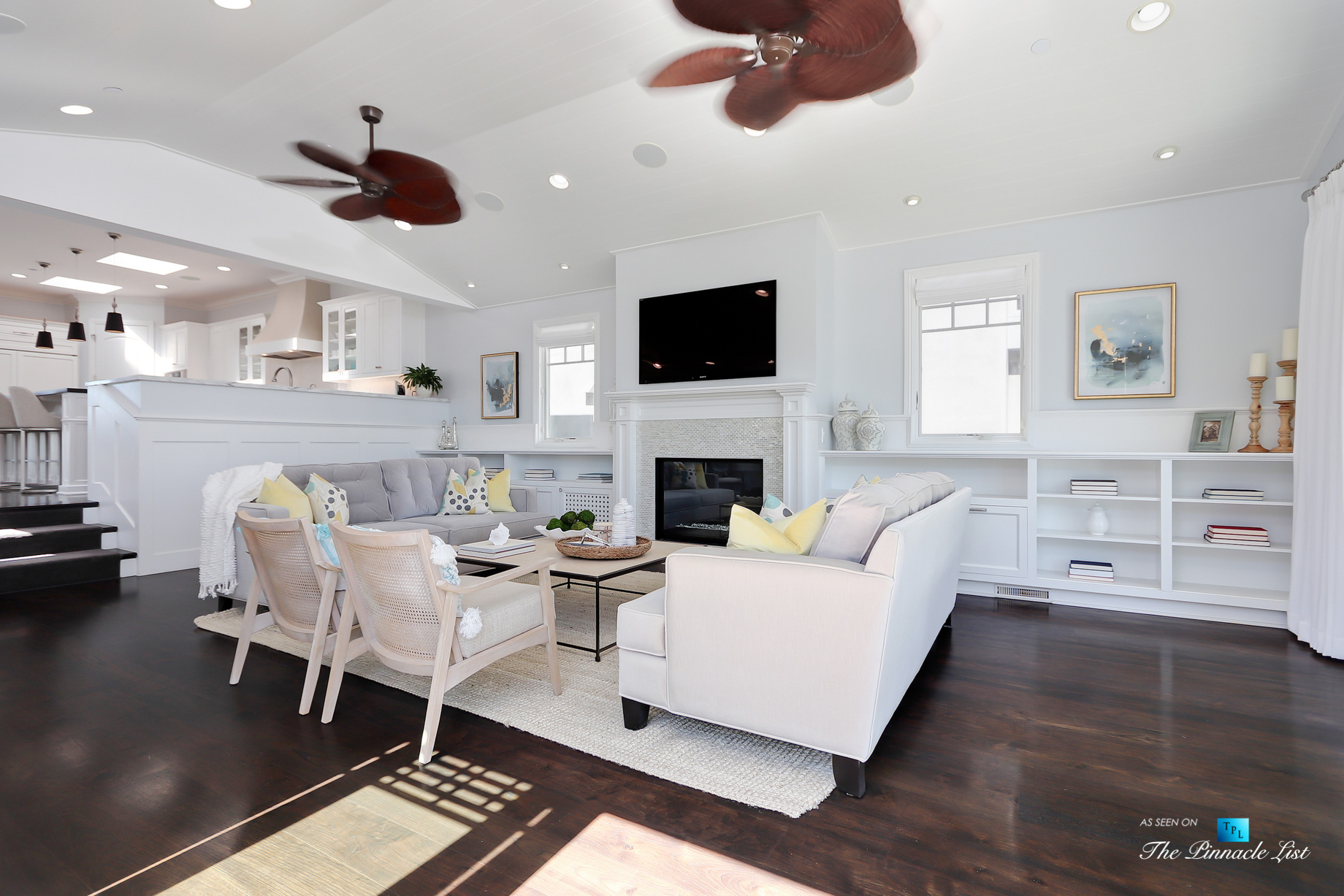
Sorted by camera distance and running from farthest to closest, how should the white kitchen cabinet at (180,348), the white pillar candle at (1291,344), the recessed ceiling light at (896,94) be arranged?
the white kitchen cabinet at (180,348) < the white pillar candle at (1291,344) < the recessed ceiling light at (896,94)

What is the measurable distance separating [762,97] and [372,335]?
643 cm

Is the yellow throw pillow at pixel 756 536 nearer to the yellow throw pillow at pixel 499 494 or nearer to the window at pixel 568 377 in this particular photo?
the yellow throw pillow at pixel 499 494

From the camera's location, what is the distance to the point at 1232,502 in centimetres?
383

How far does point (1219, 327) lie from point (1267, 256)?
0.50 m

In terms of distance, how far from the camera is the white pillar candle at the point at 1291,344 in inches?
147

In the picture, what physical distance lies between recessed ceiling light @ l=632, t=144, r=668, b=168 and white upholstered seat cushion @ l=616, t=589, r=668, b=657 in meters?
3.43

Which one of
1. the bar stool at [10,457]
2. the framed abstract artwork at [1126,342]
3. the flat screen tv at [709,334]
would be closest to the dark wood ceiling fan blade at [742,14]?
the flat screen tv at [709,334]

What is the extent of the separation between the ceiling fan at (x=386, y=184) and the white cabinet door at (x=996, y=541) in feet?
14.1

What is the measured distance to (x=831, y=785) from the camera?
1.96 metres

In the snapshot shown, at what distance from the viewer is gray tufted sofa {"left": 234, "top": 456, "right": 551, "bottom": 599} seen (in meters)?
4.73

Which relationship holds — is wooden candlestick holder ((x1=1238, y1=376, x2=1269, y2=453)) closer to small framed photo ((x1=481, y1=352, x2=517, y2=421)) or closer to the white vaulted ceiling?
the white vaulted ceiling

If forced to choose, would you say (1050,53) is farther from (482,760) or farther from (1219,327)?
(482,760)

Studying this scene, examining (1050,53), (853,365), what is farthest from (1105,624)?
(1050,53)

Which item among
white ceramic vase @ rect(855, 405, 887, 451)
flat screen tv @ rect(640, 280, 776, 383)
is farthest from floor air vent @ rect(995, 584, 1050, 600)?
flat screen tv @ rect(640, 280, 776, 383)
